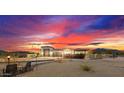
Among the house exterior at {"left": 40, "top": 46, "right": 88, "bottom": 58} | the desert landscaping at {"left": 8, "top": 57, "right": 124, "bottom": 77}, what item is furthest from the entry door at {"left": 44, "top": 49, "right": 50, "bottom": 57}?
the desert landscaping at {"left": 8, "top": 57, "right": 124, "bottom": 77}

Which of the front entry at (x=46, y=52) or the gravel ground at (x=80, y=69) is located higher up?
the front entry at (x=46, y=52)

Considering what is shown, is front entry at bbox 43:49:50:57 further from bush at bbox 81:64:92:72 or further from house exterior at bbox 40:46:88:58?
bush at bbox 81:64:92:72

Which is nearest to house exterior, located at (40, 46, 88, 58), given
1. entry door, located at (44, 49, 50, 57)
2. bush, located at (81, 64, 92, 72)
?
entry door, located at (44, 49, 50, 57)

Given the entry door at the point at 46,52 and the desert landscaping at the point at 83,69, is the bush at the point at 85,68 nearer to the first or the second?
the desert landscaping at the point at 83,69

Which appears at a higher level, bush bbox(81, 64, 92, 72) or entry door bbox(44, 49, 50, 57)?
entry door bbox(44, 49, 50, 57)

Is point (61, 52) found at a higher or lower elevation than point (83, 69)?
higher

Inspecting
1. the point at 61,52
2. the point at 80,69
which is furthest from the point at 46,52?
the point at 80,69

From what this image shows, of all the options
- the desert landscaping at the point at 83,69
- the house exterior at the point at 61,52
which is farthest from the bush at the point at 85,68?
the house exterior at the point at 61,52

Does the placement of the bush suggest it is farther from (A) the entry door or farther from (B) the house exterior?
(A) the entry door

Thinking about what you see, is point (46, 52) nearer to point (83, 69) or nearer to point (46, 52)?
point (46, 52)

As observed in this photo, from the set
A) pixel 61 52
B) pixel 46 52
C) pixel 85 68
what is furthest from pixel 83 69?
pixel 46 52

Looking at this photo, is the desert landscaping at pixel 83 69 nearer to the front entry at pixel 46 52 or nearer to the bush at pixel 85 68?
the bush at pixel 85 68
